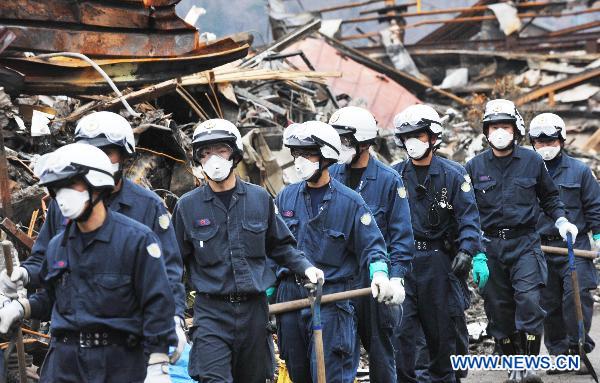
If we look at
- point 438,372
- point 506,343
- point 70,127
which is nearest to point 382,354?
point 438,372

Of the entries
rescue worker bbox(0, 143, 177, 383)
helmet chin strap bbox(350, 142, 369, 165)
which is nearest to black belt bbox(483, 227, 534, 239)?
helmet chin strap bbox(350, 142, 369, 165)

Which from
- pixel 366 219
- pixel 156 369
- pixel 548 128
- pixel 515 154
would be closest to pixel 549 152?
pixel 548 128

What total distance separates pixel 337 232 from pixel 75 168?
2588mm

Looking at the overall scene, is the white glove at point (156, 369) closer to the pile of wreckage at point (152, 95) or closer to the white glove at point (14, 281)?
the white glove at point (14, 281)

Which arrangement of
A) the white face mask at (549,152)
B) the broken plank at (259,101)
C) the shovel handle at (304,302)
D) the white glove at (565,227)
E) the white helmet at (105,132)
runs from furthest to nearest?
the broken plank at (259,101)
the white face mask at (549,152)
the white glove at (565,227)
the shovel handle at (304,302)
the white helmet at (105,132)

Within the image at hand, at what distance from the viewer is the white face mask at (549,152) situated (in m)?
11.0

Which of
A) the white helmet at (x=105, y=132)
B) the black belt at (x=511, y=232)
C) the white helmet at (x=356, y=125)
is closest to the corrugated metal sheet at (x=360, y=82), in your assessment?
the black belt at (x=511, y=232)

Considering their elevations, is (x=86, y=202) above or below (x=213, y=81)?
below

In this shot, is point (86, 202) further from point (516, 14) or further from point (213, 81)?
point (516, 14)

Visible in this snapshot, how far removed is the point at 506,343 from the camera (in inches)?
405

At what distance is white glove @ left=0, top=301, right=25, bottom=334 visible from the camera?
19.8 feet

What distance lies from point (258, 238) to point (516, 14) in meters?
18.6

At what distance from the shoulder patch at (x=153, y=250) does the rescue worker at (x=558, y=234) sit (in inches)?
229

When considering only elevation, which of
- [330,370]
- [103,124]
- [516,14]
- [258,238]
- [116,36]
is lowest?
[330,370]
